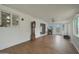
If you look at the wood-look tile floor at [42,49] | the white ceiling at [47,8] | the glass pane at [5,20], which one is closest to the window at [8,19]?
the glass pane at [5,20]

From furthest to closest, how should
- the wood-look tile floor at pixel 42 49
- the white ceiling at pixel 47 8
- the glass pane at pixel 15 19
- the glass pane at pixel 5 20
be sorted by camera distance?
the glass pane at pixel 15 19
the glass pane at pixel 5 20
the wood-look tile floor at pixel 42 49
the white ceiling at pixel 47 8

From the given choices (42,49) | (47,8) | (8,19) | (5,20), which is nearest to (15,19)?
(8,19)

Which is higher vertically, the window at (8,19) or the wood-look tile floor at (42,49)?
the window at (8,19)

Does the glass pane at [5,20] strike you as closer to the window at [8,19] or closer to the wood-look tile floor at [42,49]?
the window at [8,19]

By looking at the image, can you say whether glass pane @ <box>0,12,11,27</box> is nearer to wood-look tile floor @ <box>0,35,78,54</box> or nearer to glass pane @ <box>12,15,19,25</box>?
glass pane @ <box>12,15,19,25</box>

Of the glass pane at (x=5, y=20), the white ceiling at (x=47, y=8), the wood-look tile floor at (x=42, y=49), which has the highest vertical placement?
the white ceiling at (x=47, y=8)

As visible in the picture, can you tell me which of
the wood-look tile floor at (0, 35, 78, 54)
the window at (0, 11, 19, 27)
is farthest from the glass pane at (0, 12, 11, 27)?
the wood-look tile floor at (0, 35, 78, 54)

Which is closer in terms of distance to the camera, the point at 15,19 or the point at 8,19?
the point at 8,19

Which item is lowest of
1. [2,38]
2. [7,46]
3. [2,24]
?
[7,46]

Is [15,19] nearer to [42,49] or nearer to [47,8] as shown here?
[47,8]

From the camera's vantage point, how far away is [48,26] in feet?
43.7
